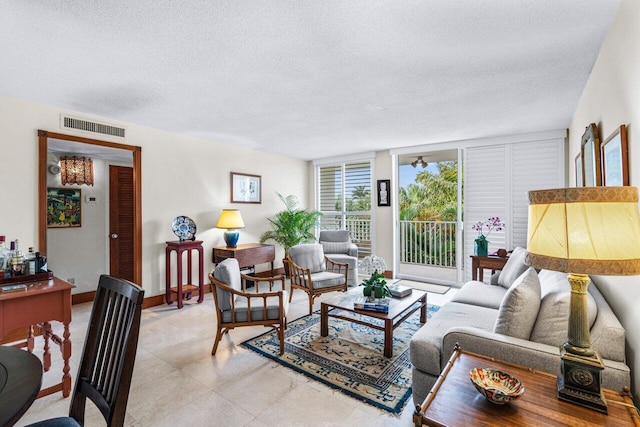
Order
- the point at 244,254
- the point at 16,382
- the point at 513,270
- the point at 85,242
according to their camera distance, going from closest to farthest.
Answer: the point at 16,382
the point at 513,270
the point at 85,242
the point at 244,254

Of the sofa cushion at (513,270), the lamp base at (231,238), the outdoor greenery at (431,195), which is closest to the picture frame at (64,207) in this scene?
the lamp base at (231,238)

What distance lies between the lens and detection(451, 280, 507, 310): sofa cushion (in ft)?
9.20

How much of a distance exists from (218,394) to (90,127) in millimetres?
3228

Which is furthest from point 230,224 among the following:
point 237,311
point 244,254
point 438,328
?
point 438,328

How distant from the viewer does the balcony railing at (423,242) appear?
5.51 m

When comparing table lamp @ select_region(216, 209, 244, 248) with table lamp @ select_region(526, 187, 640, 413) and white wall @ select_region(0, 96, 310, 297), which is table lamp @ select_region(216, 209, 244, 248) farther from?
table lamp @ select_region(526, 187, 640, 413)

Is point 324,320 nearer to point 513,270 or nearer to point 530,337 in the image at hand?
point 530,337

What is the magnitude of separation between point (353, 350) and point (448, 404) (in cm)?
167

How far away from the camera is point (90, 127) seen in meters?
3.50

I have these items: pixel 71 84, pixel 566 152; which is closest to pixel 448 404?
pixel 71 84

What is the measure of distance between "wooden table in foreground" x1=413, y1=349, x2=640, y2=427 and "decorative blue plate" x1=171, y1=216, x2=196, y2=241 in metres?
3.80

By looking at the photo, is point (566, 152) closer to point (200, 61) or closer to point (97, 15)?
point (200, 61)

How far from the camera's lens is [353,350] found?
275cm

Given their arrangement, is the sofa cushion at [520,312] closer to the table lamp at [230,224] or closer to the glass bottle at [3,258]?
the glass bottle at [3,258]
